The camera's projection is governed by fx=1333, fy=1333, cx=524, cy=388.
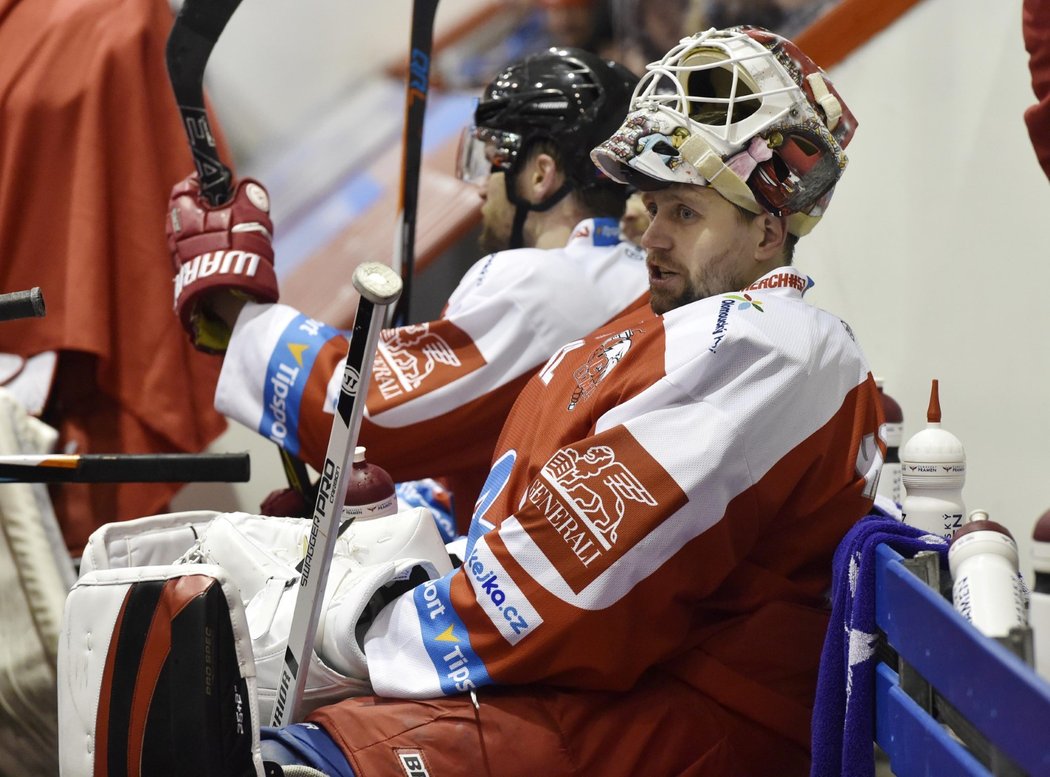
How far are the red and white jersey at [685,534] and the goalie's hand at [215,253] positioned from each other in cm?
80

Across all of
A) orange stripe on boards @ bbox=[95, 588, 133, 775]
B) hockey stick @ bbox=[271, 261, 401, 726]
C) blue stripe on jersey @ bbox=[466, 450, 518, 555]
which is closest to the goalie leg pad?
orange stripe on boards @ bbox=[95, 588, 133, 775]

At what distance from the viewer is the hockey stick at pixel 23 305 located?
48.3 inches

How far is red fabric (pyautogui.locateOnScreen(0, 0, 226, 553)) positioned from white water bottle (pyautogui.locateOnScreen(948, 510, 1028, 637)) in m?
1.76

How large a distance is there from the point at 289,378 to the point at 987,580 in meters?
1.21

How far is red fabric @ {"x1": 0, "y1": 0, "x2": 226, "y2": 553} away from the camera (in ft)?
8.18

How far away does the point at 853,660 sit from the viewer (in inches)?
47.2

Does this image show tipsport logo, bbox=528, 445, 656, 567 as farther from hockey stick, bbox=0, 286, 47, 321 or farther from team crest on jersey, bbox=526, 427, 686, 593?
hockey stick, bbox=0, 286, 47, 321

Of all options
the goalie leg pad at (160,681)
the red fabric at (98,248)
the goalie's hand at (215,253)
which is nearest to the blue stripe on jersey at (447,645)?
the goalie leg pad at (160,681)

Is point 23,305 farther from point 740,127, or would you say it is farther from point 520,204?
point 520,204

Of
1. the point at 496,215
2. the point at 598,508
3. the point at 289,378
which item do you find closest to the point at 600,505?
the point at 598,508

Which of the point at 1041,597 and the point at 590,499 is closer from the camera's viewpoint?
the point at 1041,597

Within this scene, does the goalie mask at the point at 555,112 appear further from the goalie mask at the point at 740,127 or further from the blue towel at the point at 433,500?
the goalie mask at the point at 740,127

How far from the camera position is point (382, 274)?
1210 mm

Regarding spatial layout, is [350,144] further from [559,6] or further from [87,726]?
[87,726]
